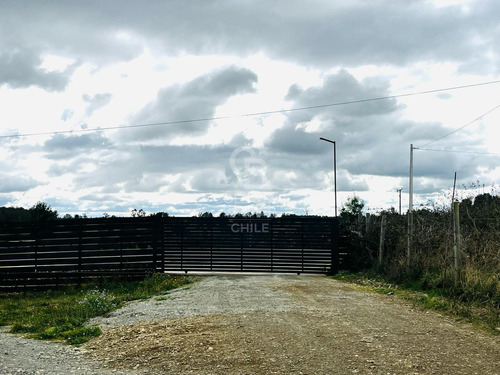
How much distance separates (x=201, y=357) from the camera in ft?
22.9

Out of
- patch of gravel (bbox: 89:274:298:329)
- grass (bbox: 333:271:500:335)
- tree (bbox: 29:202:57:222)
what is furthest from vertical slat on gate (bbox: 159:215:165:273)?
tree (bbox: 29:202:57:222)

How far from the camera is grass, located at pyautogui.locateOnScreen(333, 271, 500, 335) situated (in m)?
9.17

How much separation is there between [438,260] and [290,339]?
22.9ft

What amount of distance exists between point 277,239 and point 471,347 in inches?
442

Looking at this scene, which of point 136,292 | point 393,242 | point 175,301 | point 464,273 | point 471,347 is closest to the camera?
point 471,347

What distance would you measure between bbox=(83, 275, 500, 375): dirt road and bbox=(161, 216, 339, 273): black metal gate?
6.16 metres

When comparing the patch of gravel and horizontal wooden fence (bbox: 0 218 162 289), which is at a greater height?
horizontal wooden fence (bbox: 0 218 162 289)

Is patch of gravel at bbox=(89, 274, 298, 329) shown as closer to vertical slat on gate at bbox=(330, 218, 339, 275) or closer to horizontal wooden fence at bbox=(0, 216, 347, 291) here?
horizontal wooden fence at bbox=(0, 216, 347, 291)

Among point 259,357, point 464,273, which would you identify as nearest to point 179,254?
point 464,273

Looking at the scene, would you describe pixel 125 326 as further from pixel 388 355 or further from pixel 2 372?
pixel 388 355

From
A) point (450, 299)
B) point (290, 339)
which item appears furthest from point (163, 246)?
point (290, 339)

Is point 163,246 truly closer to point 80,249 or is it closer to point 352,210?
point 80,249

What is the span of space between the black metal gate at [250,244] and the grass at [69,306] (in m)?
1.50

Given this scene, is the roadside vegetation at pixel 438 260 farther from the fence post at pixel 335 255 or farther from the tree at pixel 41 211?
the tree at pixel 41 211
